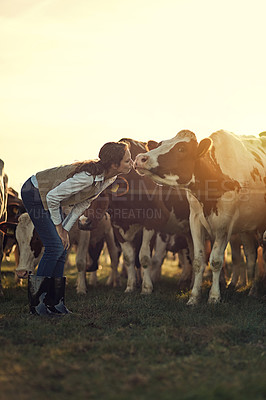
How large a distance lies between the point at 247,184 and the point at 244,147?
0.80 m

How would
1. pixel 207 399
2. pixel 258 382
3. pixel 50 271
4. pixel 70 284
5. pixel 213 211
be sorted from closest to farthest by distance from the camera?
pixel 207 399 < pixel 258 382 < pixel 50 271 < pixel 213 211 < pixel 70 284

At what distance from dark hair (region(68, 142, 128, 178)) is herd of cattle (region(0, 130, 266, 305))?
0.82 meters

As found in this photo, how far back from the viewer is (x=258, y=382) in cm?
406

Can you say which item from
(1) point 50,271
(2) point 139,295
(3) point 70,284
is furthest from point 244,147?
(3) point 70,284

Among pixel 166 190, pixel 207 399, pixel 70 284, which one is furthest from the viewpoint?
pixel 70 284

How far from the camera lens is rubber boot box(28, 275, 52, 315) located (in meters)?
6.81

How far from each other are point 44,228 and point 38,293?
85cm

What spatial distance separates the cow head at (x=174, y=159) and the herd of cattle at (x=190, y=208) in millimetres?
15

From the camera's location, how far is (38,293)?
682 centimetres

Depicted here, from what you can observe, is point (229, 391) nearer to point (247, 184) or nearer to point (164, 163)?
point (164, 163)

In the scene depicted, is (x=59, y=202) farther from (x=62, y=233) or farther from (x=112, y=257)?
(x=112, y=257)

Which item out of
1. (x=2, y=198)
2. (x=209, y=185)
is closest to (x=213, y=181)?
(x=209, y=185)

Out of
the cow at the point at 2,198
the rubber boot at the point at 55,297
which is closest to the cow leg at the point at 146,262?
the cow at the point at 2,198

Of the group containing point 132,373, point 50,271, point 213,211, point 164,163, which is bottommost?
point 132,373
